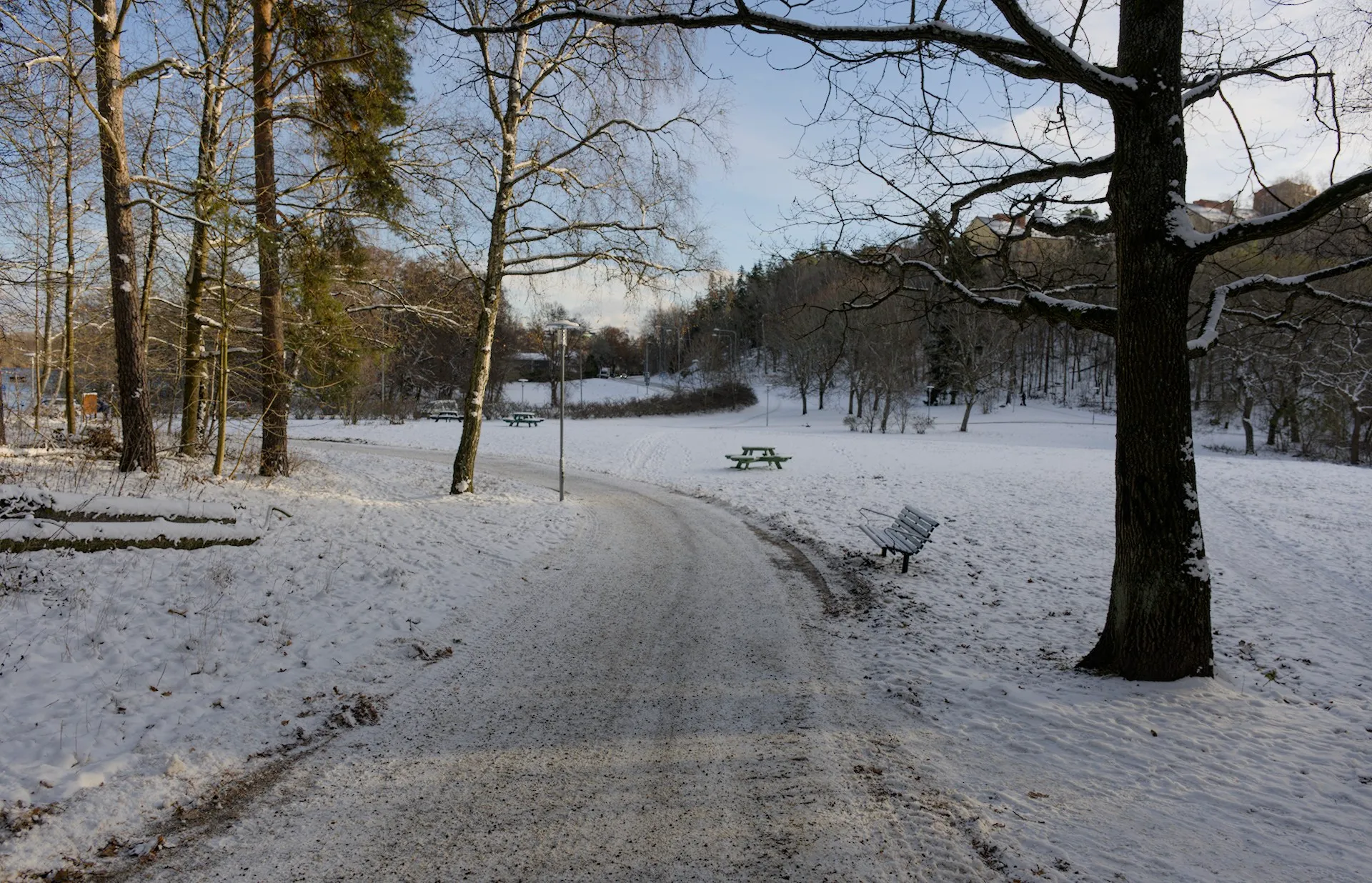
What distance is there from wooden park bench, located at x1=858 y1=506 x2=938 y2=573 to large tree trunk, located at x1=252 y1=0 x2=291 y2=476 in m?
10.7

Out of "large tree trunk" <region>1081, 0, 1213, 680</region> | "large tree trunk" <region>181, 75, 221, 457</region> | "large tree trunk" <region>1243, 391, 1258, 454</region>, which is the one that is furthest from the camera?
"large tree trunk" <region>1243, 391, 1258, 454</region>

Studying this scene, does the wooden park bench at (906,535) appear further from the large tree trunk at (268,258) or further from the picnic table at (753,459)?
the large tree trunk at (268,258)

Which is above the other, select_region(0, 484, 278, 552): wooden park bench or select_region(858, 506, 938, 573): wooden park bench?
select_region(0, 484, 278, 552): wooden park bench

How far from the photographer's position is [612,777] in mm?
3680

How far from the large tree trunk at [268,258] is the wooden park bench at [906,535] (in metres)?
10.7

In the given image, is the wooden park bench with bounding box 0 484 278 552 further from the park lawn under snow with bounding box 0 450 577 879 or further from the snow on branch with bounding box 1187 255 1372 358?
the snow on branch with bounding box 1187 255 1372 358

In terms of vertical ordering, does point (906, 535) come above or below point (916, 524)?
below

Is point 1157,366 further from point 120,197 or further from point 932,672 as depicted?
point 120,197

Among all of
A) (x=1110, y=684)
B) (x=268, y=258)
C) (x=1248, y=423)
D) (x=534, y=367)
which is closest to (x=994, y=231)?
(x=1110, y=684)

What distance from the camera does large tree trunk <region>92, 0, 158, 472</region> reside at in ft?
30.5

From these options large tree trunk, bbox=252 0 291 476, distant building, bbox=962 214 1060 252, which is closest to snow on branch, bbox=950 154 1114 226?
distant building, bbox=962 214 1060 252

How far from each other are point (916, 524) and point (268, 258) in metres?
11.5

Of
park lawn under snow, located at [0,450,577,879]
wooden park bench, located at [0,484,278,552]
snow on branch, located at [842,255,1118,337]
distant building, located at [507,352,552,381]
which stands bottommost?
park lawn under snow, located at [0,450,577,879]

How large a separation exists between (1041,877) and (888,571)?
20.0 ft
